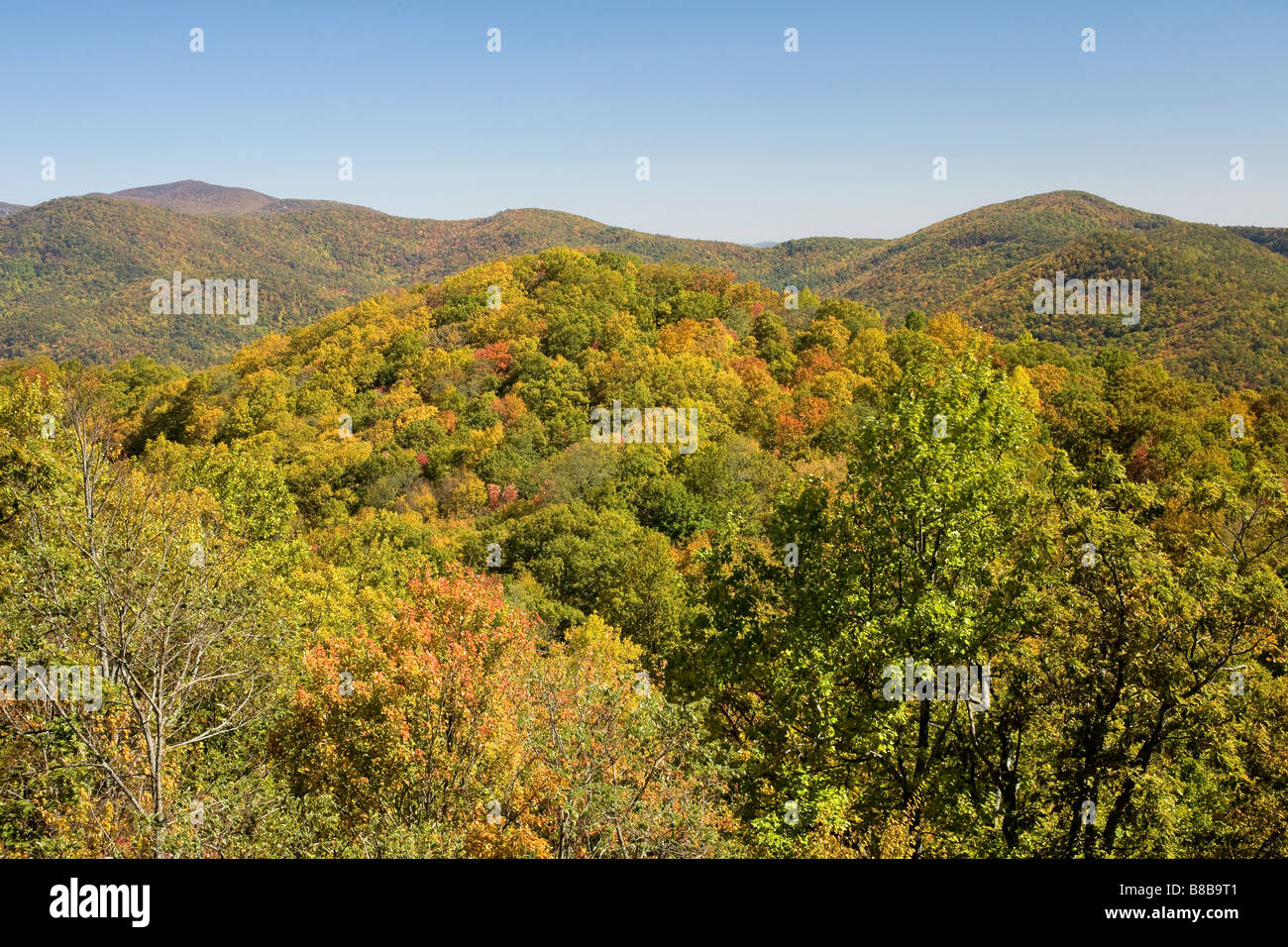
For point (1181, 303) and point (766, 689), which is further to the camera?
point (1181, 303)

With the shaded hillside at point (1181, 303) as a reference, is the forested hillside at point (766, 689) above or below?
below

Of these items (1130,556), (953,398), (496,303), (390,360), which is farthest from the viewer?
(496,303)

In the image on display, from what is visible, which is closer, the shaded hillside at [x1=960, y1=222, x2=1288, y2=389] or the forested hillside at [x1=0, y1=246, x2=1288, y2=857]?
the forested hillside at [x1=0, y1=246, x2=1288, y2=857]

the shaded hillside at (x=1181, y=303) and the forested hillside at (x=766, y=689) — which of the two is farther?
the shaded hillside at (x=1181, y=303)

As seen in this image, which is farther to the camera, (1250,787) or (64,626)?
(64,626)

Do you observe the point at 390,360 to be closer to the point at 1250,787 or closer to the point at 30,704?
the point at 30,704

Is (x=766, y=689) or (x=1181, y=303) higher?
(x=1181, y=303)

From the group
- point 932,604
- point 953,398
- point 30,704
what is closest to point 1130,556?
point 932,604

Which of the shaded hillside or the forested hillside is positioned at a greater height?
the shaded hillside
